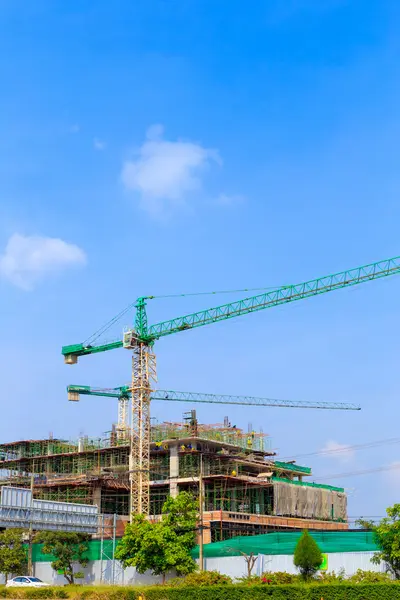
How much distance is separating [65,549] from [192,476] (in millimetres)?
23123

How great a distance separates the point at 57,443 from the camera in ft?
344

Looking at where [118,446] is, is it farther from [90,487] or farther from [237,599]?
[237,599]

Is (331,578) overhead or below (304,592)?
overhead

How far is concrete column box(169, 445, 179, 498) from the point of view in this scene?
92.1 m

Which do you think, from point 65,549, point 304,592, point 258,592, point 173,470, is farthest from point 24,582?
point 304,592

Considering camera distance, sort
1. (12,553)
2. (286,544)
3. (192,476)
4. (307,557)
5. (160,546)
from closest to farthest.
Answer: (307,557) → (286,544) → (160,546) → (12,553) → (192,476)

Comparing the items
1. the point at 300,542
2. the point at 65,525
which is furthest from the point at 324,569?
the point at 65,525

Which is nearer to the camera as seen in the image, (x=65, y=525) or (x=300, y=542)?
(x=300, y=542)

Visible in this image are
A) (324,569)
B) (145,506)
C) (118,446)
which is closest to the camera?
(324,569)

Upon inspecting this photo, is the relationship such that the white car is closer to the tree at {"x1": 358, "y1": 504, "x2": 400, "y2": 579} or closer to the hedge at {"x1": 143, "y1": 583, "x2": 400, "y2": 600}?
the hedge at {"x1": 143, "y1": 583, "x2": 400, "y2": 600}

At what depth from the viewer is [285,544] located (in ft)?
199

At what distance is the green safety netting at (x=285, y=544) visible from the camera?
5888 cm

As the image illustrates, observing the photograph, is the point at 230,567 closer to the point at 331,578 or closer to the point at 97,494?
the point at 331,578

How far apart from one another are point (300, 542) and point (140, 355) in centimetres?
5002
